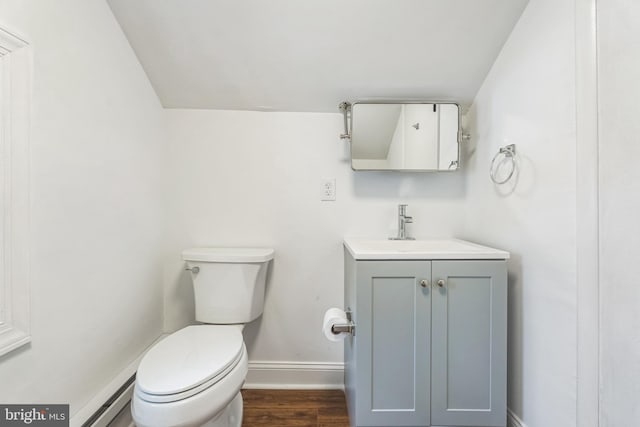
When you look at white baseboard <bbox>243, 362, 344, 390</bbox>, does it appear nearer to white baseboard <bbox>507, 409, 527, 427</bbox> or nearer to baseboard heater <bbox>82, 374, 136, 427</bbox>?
baseboard heater <bbox>82, 374, 136, 427</bbox>

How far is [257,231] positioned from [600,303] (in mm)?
1342

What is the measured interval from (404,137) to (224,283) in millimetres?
1158

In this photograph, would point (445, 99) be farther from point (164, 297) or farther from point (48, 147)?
point (164, 297)

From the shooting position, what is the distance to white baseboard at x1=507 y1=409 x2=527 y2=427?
1.03 m

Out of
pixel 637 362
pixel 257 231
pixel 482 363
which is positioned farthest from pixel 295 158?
pixel 637 362

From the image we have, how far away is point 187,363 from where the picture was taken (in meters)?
0.91

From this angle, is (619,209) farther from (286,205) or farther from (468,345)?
(286,205)

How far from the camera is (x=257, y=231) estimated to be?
4.79 ft

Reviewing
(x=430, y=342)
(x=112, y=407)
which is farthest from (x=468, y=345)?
(x=112, y=407)

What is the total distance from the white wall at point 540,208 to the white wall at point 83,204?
1.61 m

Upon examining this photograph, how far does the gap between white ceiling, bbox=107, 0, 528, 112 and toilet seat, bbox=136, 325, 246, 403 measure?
1126mm

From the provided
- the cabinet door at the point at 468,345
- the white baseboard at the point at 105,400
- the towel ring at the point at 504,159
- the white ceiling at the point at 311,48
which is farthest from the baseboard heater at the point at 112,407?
the towel ring at the point at 504,159

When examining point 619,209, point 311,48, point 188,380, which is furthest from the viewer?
point 311,48

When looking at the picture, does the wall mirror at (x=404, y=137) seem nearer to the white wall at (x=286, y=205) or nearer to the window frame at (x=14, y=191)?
the white wall at (x=286, y=205)
